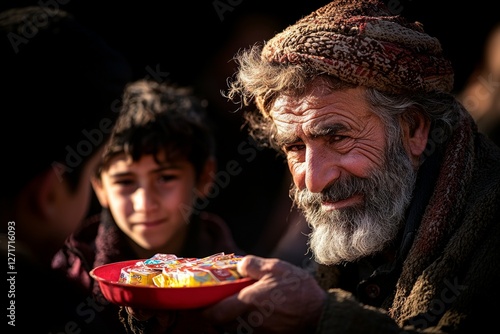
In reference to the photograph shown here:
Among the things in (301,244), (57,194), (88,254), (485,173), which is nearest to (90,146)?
(57,194)

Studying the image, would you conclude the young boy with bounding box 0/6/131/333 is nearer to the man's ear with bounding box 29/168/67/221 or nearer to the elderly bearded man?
the man's ear with bounding box 29/168/67/221

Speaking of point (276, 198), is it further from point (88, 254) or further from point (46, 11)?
point (46, 11)

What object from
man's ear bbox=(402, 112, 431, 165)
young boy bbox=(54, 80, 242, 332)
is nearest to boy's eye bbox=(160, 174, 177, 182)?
young boy bbox=(54, 80, 242, 332)

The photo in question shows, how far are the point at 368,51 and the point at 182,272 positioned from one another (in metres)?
1.50

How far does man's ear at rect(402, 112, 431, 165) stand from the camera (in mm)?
3025

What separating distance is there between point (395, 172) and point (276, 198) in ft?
9.84

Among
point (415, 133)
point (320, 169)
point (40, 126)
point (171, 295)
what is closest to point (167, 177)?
point (40, 126)

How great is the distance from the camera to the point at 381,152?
2936 millimetres

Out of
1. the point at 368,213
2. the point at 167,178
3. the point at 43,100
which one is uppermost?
the point at 43,100

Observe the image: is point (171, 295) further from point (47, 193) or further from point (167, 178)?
point (167, 178)

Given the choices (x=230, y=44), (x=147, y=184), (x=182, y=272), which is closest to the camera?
(x=182, y=272)

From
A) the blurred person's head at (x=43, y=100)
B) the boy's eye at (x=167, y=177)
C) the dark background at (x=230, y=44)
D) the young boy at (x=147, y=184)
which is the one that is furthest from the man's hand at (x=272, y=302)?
the dark background at (x=230, y=44)

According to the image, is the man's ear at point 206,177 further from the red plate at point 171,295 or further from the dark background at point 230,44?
the red plate at point 171,295

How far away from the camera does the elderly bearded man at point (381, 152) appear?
8.39 ft
